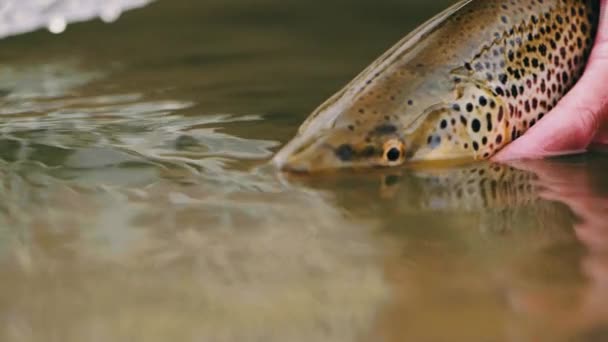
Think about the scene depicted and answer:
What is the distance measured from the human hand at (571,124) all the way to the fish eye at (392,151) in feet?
0.80

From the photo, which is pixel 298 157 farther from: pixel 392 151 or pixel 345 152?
pixel 392 151

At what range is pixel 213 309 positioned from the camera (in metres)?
1.36

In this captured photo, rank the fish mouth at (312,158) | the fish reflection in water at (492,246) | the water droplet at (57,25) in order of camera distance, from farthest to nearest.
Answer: the water droplet at (57,25) → the fish mouth at (312,158) → the fish reflection in water at (492,246)

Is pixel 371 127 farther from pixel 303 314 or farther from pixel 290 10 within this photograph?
pixel 290 10

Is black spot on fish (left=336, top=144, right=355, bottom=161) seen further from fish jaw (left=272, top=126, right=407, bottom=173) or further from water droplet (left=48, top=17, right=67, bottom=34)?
water droplet (left=48, top=17, right=67, bottom=34)

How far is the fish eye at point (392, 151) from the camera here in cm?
214

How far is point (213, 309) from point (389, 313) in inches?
9.9

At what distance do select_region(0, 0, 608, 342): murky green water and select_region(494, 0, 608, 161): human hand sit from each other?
0.05 m

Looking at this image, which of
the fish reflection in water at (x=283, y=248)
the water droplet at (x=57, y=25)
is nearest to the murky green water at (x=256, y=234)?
the fish reflection in water at (x=283, y=248)

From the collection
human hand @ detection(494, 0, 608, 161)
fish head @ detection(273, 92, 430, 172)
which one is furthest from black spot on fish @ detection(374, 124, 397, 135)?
human hand @ detection(494, 0, 608, 161)

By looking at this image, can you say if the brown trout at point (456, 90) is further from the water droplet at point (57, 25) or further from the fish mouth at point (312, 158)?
the water droplet at point (57, 25)

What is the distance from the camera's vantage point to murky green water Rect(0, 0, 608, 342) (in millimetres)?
1308

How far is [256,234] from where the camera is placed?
170 centimetres

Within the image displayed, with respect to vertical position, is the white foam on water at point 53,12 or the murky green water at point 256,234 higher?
the white foam on water at point 53,12
